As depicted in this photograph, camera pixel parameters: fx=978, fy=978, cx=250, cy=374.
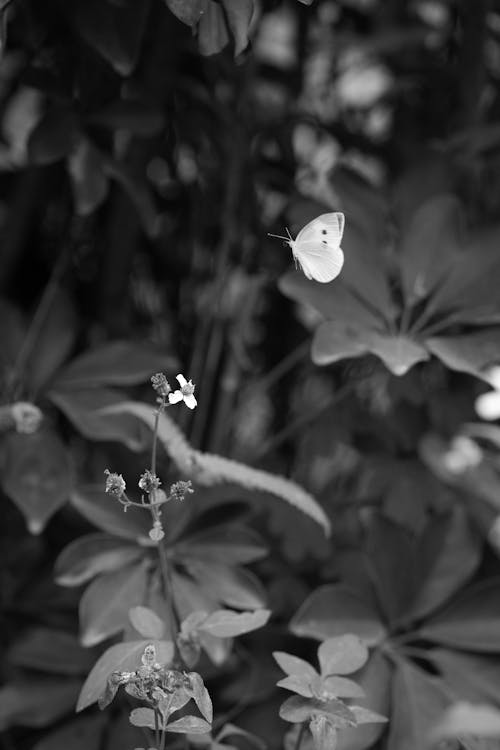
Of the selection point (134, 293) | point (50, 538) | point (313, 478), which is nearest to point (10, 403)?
point (50, 538)

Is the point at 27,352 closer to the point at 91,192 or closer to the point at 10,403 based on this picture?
the point at 10,403

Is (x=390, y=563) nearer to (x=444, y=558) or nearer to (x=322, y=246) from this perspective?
(x=444, y=558)

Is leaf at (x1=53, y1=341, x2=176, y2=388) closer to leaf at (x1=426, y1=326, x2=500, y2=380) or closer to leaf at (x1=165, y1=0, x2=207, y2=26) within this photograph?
leaf at (x1=426, y1=326, x2=500, y2=380)

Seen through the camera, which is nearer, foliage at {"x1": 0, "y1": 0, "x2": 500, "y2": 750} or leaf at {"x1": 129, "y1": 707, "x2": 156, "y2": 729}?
leaf at {"x1": 129, "y1": 707, "x2": 156, "y2": 729}

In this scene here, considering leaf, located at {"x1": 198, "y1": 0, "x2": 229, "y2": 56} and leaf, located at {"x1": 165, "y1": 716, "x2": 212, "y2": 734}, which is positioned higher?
leaf, located at {"x1": 198, "y1": 0, "x2": 229, "y2": 56}

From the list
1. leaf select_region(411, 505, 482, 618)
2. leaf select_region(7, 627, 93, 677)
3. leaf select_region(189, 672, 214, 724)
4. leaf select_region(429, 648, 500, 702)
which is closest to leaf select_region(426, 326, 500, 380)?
leaf select_region(411, 505, 482, 618)

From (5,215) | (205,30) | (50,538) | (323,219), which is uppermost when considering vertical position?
(205,30)

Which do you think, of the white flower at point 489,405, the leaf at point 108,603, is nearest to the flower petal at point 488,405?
the white flower at point 489,405
